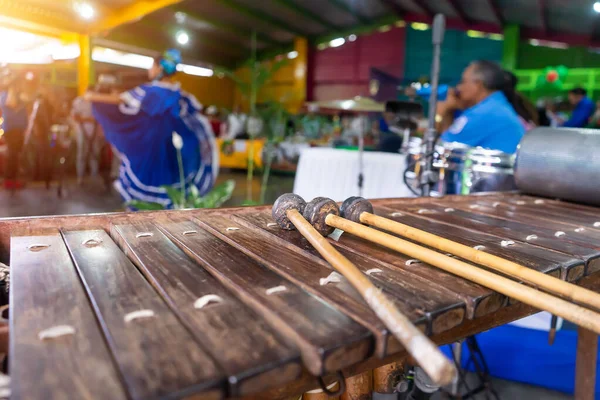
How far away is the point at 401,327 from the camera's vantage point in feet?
1.94

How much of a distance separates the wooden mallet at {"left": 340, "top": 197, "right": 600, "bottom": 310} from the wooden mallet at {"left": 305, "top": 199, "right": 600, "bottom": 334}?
5 centimetres

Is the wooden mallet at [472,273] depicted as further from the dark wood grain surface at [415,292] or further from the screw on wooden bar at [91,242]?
the screw on wooden bar at [91,242]

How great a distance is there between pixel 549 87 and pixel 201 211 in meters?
9.62

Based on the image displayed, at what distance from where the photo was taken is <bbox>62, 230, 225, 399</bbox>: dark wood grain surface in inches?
19.2

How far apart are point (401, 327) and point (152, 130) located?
3988 millimetres

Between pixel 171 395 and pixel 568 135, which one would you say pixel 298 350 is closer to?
pixel 171 395

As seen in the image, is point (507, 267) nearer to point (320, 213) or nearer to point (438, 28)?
point (320, 213)

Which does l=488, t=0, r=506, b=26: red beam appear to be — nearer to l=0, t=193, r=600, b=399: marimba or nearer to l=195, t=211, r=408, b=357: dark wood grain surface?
l=0, t=193, r=600, b=399: marimba

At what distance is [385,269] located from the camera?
883 millimetres

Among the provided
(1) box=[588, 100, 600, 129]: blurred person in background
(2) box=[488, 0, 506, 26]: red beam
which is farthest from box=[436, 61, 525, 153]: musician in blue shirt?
(2) box=[488, 0, 506, 26]: red beam

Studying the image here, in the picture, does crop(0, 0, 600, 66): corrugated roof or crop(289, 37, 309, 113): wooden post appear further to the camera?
crop(289, 37, 309, 113): wooden post

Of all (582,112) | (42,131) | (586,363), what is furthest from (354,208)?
(582,112)

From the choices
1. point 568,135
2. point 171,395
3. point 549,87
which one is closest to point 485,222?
point 568,135

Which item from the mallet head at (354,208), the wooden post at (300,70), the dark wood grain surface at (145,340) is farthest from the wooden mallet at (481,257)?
the wooden post at (300,70)
